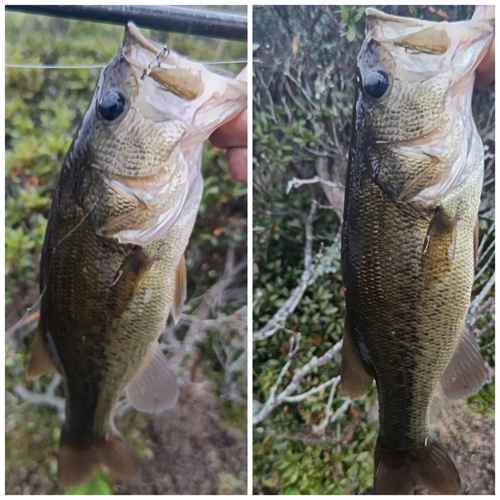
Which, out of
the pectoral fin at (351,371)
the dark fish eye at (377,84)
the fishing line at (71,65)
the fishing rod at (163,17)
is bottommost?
the pectoral fin at (351,371)

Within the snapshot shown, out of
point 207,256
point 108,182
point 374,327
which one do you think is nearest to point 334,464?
point 374,327

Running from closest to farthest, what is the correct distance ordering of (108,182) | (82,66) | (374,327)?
(108,182) < (374,327) < (82,66)

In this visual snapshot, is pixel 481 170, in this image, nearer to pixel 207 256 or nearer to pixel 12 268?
pixel 207 256

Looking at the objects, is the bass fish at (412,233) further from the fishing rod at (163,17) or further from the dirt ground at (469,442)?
the fishing rod at (163,17)

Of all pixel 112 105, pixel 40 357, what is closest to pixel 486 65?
pixel 112 105

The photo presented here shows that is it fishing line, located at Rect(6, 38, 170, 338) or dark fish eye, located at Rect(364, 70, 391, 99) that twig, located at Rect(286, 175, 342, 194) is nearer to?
dark fish eye, located at Rect(364, 70, 391, 99)

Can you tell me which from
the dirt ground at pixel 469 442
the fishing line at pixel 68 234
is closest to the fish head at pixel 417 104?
the fishing line at pixel 68 234
